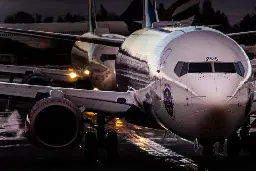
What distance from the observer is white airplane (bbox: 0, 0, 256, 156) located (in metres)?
18.7

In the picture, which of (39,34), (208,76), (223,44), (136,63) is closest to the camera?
(208,76)

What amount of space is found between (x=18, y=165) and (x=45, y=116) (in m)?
2.49

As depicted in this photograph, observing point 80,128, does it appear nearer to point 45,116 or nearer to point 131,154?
point 45,116

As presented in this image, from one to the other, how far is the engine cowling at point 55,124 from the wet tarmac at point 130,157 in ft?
5.55

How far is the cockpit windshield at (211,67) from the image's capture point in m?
19.3

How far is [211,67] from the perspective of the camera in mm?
19344

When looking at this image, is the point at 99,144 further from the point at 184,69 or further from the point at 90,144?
the point at 184,69

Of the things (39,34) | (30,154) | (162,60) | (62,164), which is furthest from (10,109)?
(162,60)

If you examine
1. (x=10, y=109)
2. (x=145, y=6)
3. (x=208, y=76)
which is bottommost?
(x=10, y=109)

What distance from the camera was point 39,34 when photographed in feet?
107

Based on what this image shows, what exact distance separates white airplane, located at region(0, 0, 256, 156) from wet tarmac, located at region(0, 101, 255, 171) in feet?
3.12

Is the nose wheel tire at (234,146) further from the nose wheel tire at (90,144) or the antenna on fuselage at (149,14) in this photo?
the antenna on fuselage at (149,14)

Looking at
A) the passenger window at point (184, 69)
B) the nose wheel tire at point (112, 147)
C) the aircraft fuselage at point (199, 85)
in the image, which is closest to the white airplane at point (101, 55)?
the nose wheel tire at point (112, 147)

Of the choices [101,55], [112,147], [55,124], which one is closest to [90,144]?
[112,147]
